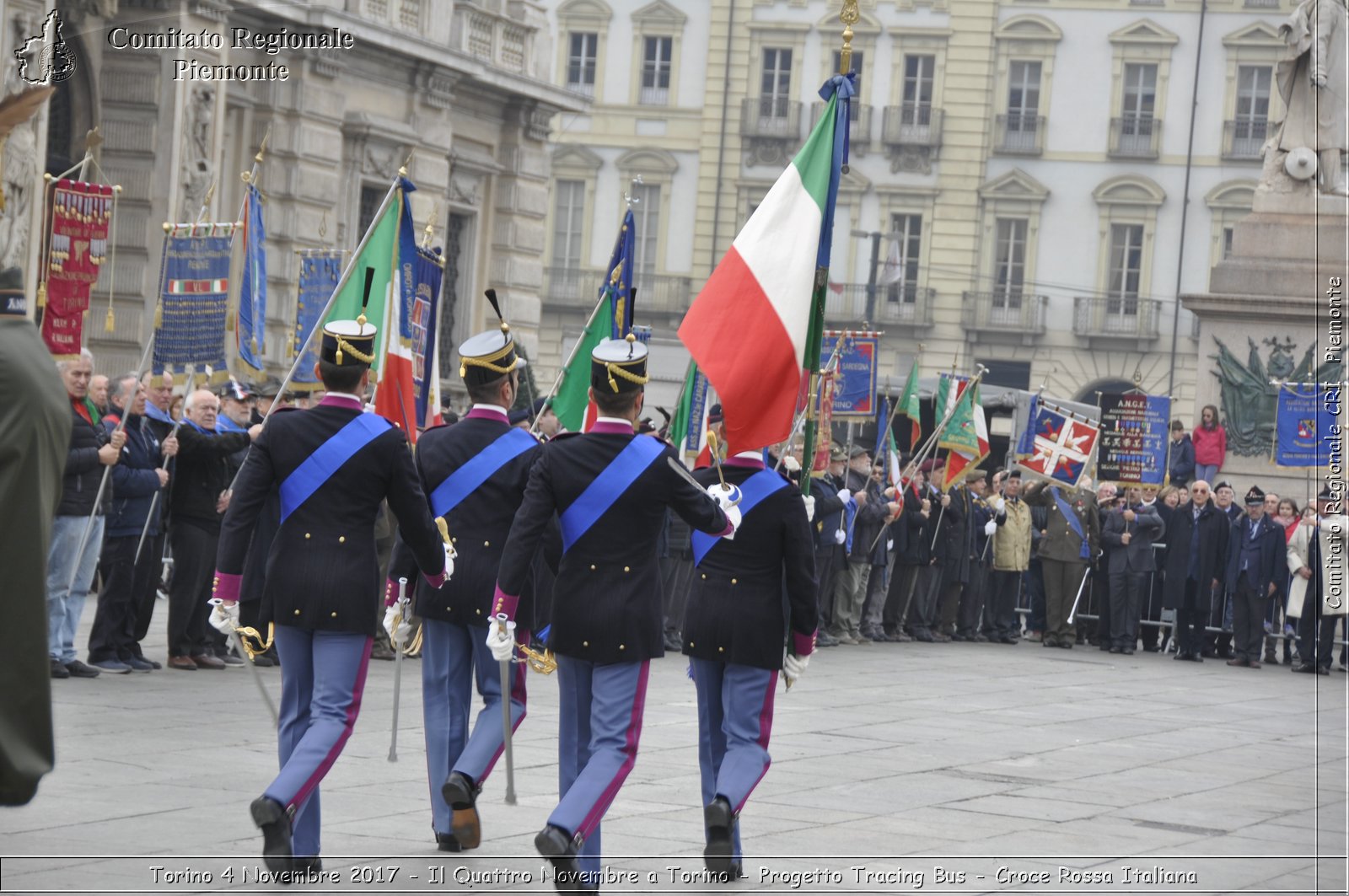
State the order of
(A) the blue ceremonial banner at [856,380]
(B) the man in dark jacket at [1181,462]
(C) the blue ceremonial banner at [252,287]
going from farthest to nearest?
(B) the man in dark jacket at [1181,462] → (A) the blue ceremonial banner at [856,380] → (C) the blue ceremonial banner at [252,287]

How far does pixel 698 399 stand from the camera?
56.1 feet

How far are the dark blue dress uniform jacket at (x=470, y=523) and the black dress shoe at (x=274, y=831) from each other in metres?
1.40

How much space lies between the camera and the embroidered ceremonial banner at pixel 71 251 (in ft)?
46.9

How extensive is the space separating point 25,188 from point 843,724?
9.81 m

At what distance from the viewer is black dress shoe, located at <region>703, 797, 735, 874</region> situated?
7750mm

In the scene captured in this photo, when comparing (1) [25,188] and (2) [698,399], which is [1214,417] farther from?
(1) [25,188]

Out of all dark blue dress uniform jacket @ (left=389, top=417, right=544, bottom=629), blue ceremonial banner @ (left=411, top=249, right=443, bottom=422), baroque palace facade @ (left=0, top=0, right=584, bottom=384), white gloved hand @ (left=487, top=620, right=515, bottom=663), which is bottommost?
white gloved hand @ (left=487, top=620, right=515, bottom=663)

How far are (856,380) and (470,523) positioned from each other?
12.4 m

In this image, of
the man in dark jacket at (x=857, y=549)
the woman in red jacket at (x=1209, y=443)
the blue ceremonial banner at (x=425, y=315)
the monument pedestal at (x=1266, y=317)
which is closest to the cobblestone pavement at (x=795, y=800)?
the blue ceremonial banner at (x=425, y=315)

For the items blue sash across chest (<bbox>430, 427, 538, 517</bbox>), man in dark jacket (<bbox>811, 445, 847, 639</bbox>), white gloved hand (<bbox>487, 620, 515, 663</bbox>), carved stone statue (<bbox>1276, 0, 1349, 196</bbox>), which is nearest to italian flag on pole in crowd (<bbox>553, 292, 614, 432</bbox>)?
blue sash across chest (<bbox>430, 427, 538, 517</bbox>)

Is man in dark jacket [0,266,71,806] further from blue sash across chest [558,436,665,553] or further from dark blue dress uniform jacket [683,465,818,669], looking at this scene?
dark blue dress uniform jacket [683,465,818,669]

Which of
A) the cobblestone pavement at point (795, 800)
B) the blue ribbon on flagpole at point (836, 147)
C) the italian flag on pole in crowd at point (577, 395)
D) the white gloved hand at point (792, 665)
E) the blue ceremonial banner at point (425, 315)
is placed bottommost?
the cobblestone pavement at point (795, 800)

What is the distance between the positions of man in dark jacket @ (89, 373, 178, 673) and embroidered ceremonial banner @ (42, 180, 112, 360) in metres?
1.49

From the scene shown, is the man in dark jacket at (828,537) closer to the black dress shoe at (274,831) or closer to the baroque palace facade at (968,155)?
the black dress shoe at (274,831)
